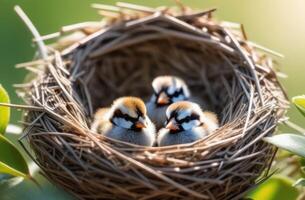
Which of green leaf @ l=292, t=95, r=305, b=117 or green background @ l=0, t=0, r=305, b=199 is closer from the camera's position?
green leaf @ l=292, t=95, r=305, b=117

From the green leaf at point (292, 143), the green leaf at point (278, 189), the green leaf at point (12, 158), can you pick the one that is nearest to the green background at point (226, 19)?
the green leaf at point (278, 189)

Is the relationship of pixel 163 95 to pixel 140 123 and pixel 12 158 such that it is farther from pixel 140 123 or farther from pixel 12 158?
pixel 12 158

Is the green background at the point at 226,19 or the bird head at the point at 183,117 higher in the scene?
Result: the green background at the point at 226,19

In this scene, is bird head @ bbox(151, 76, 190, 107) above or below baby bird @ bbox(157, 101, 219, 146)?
above

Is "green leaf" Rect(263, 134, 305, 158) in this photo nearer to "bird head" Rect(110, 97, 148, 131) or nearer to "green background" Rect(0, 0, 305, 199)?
"bird head" Rect(110, 97, 148, 131)

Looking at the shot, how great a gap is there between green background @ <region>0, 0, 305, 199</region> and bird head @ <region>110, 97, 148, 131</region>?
2.42 meters

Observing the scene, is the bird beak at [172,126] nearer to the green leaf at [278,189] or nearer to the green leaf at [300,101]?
the green leaf at [278,189]

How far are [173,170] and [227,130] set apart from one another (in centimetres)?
56

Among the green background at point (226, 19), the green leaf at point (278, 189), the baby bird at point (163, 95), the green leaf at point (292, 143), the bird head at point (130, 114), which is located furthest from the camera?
the green background at point (226, 19)

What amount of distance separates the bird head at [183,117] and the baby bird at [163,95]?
41 cm

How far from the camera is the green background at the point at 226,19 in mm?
7035

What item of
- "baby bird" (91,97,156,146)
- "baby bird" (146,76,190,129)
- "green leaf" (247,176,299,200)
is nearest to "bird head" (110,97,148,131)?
"baby bird" (91,97,156,146)

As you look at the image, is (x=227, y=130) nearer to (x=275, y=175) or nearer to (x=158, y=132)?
(x=275, y=175)

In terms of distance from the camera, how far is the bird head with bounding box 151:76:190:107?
492 centimetres
